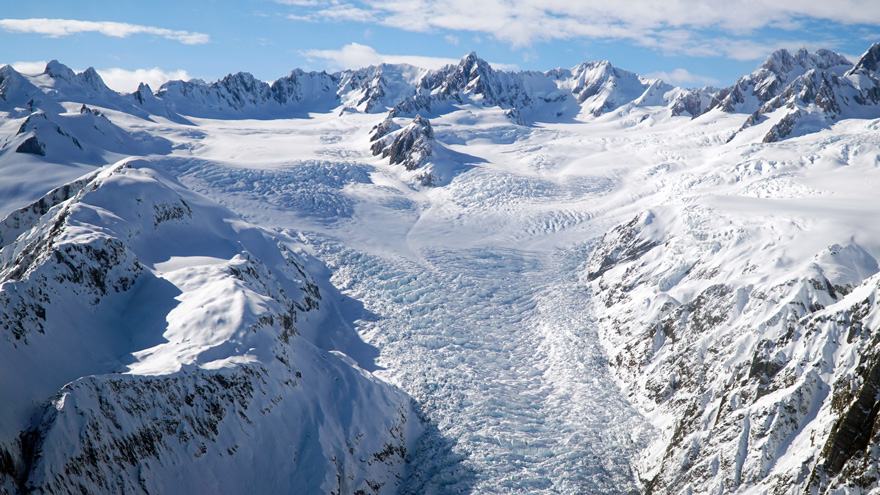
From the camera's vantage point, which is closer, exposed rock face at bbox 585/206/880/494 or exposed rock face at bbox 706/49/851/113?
exposed rock face at bbox 585/206/880/494

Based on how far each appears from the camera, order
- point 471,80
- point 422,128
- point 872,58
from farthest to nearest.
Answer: point 471,80 < point 872,58 < point 422,128

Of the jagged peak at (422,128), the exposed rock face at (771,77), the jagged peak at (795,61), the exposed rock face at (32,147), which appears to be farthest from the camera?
the jagged peak at (795,61)

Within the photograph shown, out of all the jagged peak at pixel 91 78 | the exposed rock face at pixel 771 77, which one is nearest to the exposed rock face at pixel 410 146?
the exposed rock face at pixel 771 77

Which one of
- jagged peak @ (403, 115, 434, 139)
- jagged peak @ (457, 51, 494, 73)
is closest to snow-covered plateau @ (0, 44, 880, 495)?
jagged peak @ (403, 115, 434, 139)

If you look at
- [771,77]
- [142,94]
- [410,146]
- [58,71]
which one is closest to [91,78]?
[58,71]

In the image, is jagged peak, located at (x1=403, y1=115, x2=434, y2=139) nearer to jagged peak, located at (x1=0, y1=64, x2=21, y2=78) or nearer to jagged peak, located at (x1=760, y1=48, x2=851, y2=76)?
jagged peak, located at (x1=0, y1=64, x2=21, y2=78)

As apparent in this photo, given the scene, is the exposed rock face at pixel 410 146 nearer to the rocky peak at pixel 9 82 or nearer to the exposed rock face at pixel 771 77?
the exposed rock face at pixel 771 77

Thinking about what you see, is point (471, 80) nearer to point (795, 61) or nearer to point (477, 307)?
point (795, 61)

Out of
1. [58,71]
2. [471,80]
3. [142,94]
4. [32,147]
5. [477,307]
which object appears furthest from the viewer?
[471,80]

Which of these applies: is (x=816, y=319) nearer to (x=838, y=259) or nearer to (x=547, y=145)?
(x=838, y=259)

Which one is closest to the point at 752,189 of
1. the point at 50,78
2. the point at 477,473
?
the point at 477,473
